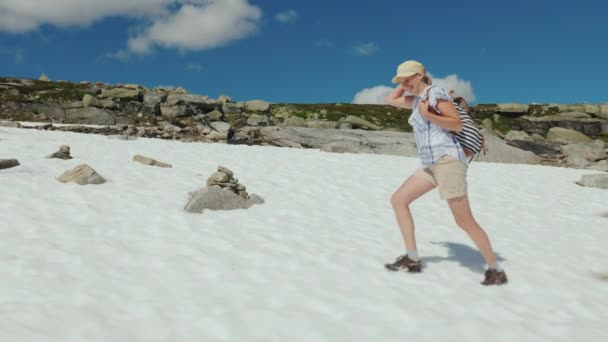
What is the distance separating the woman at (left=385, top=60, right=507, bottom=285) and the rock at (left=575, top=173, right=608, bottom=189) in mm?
11645

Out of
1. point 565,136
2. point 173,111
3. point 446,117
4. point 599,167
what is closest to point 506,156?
point 599,167

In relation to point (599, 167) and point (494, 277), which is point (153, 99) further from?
point (494, 277)

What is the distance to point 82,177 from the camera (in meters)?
11.0

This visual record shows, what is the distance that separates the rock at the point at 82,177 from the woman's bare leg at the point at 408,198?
749 cm

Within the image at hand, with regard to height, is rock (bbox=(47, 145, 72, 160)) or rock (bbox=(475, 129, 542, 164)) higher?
rock (bbox=(475, 129, 542, 164))

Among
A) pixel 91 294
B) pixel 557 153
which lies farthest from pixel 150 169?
pixel 557 153

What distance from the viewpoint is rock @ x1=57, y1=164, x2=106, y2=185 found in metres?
11.0


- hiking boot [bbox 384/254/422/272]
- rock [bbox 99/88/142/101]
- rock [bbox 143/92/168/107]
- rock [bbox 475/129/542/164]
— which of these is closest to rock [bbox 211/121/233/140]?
rock [bbox 475/129/542/164]

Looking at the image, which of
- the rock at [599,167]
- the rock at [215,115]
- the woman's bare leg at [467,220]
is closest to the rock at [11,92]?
the rock at [215,115]

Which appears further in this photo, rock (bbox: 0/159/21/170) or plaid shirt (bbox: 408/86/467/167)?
rock (bbox: 0/159/21/170)

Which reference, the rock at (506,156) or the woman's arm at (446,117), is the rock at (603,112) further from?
the woman's arm at (446,117)

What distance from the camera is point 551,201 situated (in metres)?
13.3

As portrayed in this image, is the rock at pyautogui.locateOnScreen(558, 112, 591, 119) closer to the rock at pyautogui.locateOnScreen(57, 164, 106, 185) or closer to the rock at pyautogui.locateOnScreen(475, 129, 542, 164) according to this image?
the rock at pyautogui.locateOnScreen(475, 129, 542, 164)

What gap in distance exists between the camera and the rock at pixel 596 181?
15734 mm
